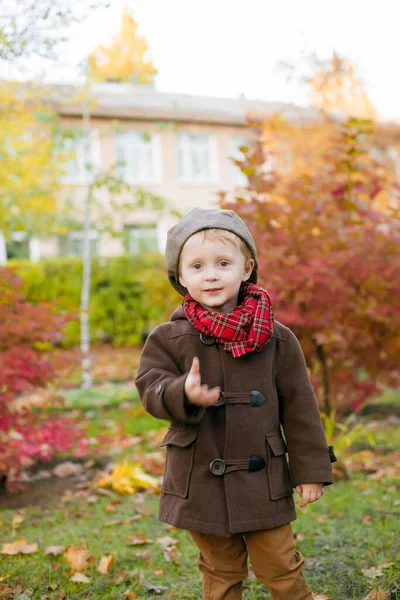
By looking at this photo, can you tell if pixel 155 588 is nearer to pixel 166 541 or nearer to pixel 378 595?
pixel 166 541

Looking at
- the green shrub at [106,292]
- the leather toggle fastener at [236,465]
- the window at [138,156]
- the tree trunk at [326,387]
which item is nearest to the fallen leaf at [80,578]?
the leather toggle fastener at [236,465]

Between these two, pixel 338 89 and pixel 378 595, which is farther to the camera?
pixel 338 89

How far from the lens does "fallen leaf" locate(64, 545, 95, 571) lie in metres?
2.93

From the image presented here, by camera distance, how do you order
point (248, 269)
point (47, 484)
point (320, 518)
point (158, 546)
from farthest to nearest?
point (47, 484)
point (320, 518)
point (158, 546)
point (248, 269)

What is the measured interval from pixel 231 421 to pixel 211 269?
20.3 inches

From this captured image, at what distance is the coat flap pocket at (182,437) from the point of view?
209cm

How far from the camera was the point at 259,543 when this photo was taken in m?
2.12

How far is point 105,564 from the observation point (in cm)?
292

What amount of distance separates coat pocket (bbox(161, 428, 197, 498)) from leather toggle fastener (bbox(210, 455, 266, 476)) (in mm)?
89

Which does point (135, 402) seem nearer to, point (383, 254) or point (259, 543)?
point (383, 254)

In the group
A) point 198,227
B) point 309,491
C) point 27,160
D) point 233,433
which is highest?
point 27,160

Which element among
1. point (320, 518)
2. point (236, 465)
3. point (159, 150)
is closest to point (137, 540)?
point (320, 518)

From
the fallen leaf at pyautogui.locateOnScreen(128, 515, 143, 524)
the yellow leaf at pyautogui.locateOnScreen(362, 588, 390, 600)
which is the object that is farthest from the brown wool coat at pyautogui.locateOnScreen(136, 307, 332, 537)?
the fallen leaf at pyautogui.locateOnScreen(128, 515, 143, 524)

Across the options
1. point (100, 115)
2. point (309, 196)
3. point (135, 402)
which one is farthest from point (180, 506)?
point (100, 115)
